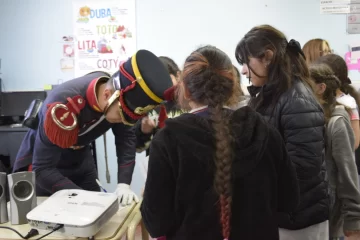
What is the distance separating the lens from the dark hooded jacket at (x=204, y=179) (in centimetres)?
84

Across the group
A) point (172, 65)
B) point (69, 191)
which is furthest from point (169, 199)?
point (172, 65)

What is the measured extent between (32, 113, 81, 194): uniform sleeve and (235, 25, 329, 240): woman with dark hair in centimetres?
A: 80

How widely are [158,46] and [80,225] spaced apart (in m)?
2.34

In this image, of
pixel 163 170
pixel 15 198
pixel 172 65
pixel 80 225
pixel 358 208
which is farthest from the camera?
pixel 172 65

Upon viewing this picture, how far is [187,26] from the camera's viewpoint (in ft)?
9.87

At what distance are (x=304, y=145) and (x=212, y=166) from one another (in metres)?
0.44

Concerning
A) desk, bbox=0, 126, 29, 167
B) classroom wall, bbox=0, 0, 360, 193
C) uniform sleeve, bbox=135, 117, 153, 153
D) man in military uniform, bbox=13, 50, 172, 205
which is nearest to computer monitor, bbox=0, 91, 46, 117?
classroom wall, bbox=0, 0, 360, 193

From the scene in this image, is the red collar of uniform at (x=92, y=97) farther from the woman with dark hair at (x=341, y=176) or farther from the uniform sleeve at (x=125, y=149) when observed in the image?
the woman with dark hair at (x=341, y=176)

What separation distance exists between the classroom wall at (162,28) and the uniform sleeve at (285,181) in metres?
1.84

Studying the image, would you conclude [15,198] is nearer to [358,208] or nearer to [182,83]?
[182,83]

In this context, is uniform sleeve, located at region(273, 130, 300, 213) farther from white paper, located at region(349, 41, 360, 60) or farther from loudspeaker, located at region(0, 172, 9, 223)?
white paper, located at region(349, 41, 360, 60)

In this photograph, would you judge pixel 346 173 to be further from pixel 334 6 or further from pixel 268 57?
pixel 334 6

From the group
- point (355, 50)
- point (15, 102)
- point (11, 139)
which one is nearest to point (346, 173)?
point (355, 50)

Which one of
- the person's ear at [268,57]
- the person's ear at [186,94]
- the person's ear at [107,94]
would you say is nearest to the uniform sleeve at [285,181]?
the person's ear at [186,94]
